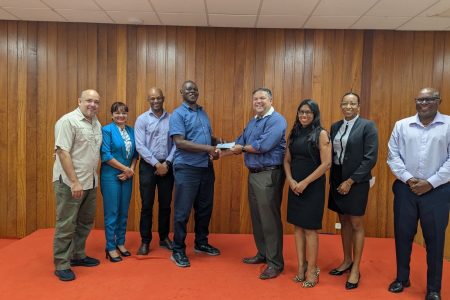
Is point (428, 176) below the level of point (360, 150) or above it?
below

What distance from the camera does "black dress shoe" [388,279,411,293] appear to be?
270 centimetres

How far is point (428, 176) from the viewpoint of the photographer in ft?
8.41

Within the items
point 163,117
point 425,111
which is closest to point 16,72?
point 163,117

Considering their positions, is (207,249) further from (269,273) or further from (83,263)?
(83,263)

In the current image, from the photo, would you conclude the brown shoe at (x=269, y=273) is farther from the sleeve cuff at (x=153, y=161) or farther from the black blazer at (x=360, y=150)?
the sleeve cuff at (x=153, y=161)

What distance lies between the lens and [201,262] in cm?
326

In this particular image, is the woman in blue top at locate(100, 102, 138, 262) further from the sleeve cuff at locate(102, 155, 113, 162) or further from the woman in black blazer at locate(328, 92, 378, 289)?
the woman in black blazer at locate(328, 92, 378, 289)

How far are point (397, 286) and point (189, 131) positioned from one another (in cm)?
213

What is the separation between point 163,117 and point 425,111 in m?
2.28

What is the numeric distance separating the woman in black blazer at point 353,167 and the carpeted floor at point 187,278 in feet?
0.96

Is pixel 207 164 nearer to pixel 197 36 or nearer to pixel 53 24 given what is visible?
pixel 197 36

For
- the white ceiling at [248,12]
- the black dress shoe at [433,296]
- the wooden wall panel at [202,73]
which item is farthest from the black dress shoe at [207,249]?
the white ceiling at [248,12]

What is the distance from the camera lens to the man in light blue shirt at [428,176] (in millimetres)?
2527

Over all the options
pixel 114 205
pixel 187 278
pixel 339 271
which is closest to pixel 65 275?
pixel 114 205
